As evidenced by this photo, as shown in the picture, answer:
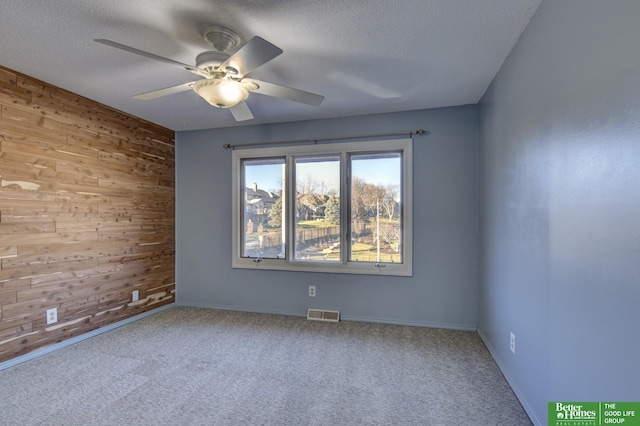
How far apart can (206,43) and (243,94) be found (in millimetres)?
447

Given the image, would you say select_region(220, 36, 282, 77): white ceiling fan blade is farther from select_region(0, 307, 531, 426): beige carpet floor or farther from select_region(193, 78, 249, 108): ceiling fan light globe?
select_region(0, 307, 531, 426): beige carpet floor

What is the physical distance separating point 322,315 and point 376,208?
1.40 meters

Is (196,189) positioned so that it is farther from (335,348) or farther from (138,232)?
(335,348)

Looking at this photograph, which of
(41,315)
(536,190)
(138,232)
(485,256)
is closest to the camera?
(536,190)

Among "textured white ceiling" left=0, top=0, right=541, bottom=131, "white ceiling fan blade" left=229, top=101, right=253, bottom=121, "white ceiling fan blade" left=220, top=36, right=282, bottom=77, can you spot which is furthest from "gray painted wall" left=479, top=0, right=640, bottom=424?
"white ceiling fan blade" left=229, top=101, right=253, bottom=121

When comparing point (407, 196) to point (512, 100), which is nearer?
point (512, 100)

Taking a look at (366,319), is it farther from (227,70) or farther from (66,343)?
(66,343)

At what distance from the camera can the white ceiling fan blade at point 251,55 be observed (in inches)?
59.7

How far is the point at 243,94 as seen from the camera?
6.52 feet

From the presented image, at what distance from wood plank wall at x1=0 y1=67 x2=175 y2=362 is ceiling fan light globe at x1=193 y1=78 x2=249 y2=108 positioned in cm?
178

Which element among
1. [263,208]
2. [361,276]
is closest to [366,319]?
[361,276]

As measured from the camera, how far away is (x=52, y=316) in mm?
2680

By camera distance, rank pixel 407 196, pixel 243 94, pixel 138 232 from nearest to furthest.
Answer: pixel 243 94, pixel 407 196, pixel 138 232

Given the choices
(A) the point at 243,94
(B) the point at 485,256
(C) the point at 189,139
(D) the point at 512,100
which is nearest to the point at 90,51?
(A) the point at 243,94
